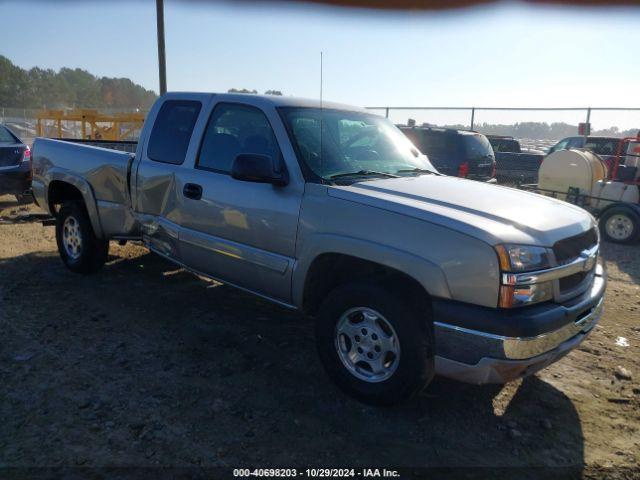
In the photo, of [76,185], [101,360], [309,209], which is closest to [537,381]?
[309,209]

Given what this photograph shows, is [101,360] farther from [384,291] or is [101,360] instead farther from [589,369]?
[589,369]

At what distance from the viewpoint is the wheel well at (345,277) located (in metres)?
3.17

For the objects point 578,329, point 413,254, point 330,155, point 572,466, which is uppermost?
point 330,155

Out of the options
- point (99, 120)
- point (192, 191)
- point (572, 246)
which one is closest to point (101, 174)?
point (192, 191)

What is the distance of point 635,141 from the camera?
10.1 m

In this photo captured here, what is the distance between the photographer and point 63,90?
275ft

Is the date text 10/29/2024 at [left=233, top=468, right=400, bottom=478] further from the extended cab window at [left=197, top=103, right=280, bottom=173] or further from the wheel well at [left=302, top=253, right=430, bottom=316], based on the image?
the extended cab window at [left=197, top=103, right=280, bottom=173]

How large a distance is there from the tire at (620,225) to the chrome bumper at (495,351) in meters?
6.89

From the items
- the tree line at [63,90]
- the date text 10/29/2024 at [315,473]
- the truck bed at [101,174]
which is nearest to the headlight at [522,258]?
the date text 10/29/2024 at [315,473]

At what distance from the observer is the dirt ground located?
2812mm

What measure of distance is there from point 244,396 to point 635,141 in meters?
9.95

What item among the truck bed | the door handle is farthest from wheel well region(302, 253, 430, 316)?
the truck bed

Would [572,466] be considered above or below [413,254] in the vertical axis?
below

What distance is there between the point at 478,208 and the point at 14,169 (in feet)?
29.1
